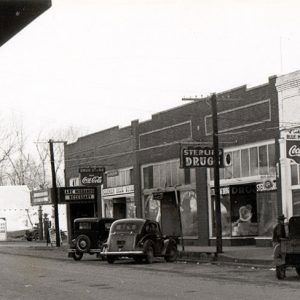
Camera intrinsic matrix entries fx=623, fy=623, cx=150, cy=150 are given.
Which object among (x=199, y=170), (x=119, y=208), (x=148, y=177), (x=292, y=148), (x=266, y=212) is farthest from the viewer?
(x=119, y=208)

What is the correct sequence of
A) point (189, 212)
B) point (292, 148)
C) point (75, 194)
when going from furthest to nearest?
point (75, 194) < point (189, 212) < point (292, 148)

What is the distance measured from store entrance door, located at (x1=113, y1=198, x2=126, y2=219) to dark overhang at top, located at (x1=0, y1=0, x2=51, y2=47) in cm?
3672

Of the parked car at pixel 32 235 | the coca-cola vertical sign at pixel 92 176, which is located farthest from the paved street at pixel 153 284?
the parked car at pixel 32 235

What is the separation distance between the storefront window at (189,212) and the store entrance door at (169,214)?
1259mm

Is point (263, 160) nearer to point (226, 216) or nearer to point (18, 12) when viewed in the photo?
point (226, 216)

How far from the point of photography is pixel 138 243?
23.0 metres

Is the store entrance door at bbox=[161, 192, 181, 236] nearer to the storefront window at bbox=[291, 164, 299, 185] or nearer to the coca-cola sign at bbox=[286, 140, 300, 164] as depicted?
the storefront window at bbox=[291, 164, 299, 185]

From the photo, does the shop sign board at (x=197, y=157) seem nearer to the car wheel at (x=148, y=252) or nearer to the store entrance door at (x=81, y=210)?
the car wheel at (x=148, y=252)

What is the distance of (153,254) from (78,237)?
173 inches

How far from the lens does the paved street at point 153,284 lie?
1223cm

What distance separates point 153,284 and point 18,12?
12.4m

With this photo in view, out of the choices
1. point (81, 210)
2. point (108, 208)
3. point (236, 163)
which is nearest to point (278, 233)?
point (236, 163)

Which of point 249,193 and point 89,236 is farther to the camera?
point 249,193

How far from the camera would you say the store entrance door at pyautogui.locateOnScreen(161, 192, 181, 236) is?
112ft
